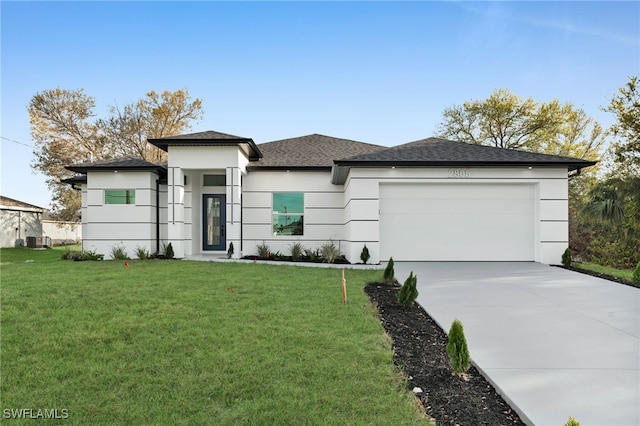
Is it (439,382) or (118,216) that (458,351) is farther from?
(118,216)

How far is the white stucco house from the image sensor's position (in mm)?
12039

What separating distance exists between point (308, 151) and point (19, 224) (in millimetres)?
20732

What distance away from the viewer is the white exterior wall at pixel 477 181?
11859 millimetres

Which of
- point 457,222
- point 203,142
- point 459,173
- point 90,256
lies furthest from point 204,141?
point 457,222

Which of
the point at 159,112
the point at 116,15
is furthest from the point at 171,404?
the point at 159,112

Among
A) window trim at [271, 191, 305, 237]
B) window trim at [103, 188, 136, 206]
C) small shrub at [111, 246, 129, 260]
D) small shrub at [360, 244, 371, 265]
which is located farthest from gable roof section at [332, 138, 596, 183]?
small shrub at [111, 246, 129, 260]

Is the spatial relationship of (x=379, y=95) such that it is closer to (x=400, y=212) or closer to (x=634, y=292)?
(x=400, y=212)

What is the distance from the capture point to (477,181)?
39.7 feet

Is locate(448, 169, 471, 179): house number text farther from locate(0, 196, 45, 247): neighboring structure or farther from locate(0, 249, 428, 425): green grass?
locate(0, 196, 45, 247): neighboring structure

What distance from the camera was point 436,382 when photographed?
135 inches

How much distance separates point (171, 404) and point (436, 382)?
2.24 meters

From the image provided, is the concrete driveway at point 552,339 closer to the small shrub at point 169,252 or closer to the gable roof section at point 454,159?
the gable roof section at point 454,159

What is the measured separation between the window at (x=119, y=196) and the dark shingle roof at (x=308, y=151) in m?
4.74

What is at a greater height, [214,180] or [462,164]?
[462,164]
